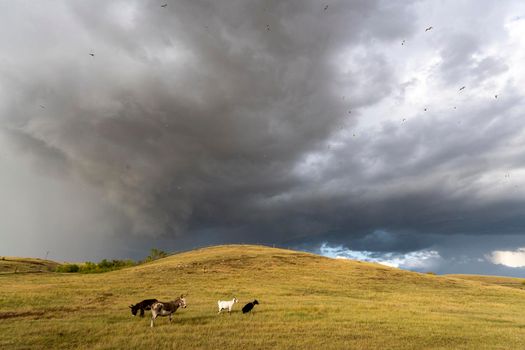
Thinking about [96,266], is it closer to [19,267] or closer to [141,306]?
[19,267]

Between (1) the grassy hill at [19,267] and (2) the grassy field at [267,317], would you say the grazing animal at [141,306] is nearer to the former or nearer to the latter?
(2) the grassy field at [267,317]

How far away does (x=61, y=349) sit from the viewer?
17.5m

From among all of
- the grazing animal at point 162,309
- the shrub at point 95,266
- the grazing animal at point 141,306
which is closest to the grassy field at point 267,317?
the grazing animal at point 141,306

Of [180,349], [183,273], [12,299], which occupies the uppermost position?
[183,273]

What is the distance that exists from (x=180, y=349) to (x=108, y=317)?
10.5m

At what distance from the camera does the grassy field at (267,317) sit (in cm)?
1944

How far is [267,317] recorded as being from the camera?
87.3 feet

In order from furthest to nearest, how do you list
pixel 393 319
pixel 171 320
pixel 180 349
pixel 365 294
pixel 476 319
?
pixel 365 294 < pixel 476 319 < pixel 393 319 < pixel 171 320 < pixel 180 349

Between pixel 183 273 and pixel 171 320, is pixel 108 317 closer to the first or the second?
pixel 171 320

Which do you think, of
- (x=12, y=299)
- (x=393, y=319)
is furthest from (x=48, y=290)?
(x=393, y=319)

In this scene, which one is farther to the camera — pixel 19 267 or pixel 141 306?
pixel 19 267

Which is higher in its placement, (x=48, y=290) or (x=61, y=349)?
(x=48, y=290)

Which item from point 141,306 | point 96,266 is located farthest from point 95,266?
point 141,306

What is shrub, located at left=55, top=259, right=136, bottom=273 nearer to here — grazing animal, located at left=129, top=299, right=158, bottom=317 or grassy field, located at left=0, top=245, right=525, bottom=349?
grassy field, located at left=0, top=245, right=525, bottom=349
